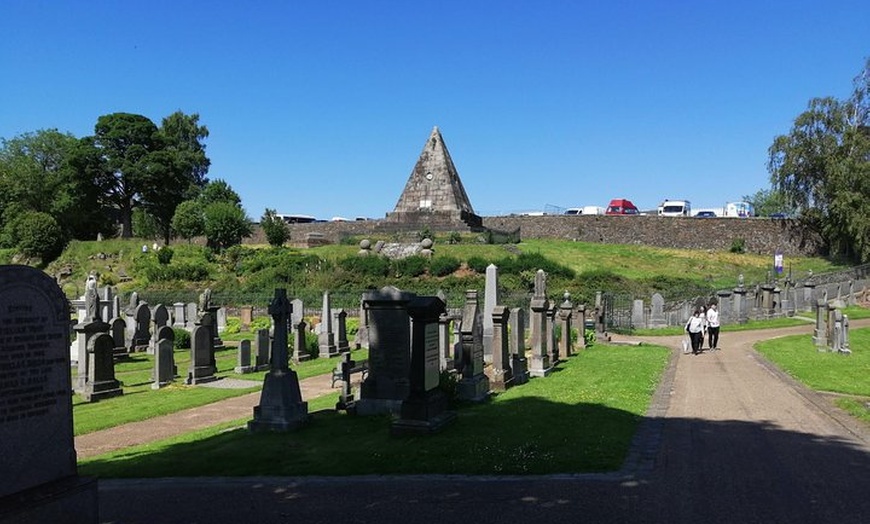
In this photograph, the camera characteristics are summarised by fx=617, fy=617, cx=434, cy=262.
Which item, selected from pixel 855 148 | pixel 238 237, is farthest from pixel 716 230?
pixel 238 237

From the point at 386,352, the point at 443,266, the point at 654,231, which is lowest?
the point at 386,352

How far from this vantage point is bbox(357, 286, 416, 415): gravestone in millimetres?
10484

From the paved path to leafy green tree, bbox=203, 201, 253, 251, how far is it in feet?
159

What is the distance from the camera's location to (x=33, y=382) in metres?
4.60

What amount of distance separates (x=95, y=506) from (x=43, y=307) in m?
1.62

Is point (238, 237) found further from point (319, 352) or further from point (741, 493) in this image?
point (741, 493)

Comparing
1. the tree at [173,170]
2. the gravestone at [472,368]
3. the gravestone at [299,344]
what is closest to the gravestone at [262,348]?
the gravestone at [299,344]

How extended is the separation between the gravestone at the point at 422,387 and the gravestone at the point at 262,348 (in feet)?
31.8

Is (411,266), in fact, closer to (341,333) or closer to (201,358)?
(341,333)

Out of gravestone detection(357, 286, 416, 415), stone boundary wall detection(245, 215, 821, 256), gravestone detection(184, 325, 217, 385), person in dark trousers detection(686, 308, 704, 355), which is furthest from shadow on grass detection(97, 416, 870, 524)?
stone boundary wall detection(245, 215, 821, 256)

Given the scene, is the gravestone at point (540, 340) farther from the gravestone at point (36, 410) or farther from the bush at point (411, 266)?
the bush at point (411, 266)

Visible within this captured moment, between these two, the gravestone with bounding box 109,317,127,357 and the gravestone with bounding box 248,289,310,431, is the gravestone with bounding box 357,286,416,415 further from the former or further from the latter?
the gravestone with bounding box 109,317,127,357

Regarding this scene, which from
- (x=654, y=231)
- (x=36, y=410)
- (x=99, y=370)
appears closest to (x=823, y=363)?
(x=36, y=410)

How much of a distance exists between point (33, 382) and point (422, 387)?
5.03 meters
